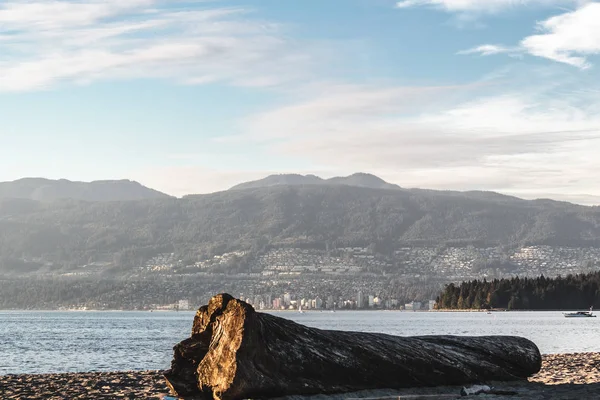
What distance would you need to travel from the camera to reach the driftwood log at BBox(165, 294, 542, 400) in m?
25.7

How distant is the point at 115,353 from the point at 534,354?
179ft

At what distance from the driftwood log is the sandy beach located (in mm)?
616

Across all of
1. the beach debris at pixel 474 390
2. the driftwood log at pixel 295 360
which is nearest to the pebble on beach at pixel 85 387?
the driftwood log at pixel 295 360

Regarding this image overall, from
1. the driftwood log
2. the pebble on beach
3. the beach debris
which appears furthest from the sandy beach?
the driftwood log

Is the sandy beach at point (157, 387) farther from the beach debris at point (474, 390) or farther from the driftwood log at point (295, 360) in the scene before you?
Answer: the driftwood log at point (295, 360)

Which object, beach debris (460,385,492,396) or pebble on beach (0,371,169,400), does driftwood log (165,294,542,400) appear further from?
pebble on beach (0,371,169,400)

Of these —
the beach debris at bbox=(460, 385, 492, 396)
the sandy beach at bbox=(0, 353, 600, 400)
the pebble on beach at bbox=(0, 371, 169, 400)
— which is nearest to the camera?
the sandy beach at bbox=(0, 353, 600, 400)

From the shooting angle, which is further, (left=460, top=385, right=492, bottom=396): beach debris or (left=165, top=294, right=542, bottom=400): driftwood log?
(left=460, top=385, right=492, bottom=396): beach debris

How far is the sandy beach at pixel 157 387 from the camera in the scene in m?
27.6

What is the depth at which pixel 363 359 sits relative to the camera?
2842 cm

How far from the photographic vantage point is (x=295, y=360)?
87.7 ft

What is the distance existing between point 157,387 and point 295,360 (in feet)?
31.3

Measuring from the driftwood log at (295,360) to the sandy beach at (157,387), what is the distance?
2.02 ft

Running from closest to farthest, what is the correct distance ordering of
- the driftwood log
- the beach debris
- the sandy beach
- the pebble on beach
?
the driftwood log, the sandy beach, the beach debris, the pebble on beach
